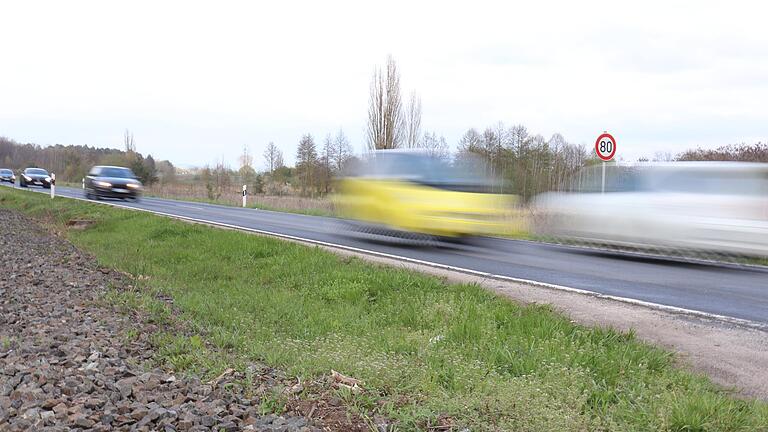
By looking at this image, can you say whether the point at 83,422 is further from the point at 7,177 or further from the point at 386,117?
the point at 7,177

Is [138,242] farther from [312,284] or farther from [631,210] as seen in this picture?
[631,210]

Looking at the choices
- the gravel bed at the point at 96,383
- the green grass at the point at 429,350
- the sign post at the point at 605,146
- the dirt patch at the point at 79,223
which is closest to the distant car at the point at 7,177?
the dirt patch at the point at 79,223

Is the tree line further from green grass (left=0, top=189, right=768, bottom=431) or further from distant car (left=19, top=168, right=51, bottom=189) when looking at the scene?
green grass (left=0, top=189, right=768, bottom=431)

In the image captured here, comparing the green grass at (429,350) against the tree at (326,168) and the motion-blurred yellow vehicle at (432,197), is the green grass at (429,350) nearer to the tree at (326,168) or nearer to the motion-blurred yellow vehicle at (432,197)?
the motion-blurred yellow vehicle at (432,197)

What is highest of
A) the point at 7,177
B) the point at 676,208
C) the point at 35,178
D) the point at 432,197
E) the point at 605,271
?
the point at 7,177

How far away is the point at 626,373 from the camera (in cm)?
437

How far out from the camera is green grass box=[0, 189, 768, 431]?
3662 mm

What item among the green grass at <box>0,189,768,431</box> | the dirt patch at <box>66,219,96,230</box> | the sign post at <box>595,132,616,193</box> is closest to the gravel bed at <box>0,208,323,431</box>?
the green grass at <box>0,189,768,431</box>

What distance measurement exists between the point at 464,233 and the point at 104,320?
6.87m

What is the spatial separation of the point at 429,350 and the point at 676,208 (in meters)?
7.32

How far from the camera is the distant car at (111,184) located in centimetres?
2538

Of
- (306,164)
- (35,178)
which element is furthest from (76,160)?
(306,164)

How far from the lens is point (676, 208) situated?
10.4 m

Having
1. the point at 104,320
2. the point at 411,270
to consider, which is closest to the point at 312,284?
the point at 411,270
